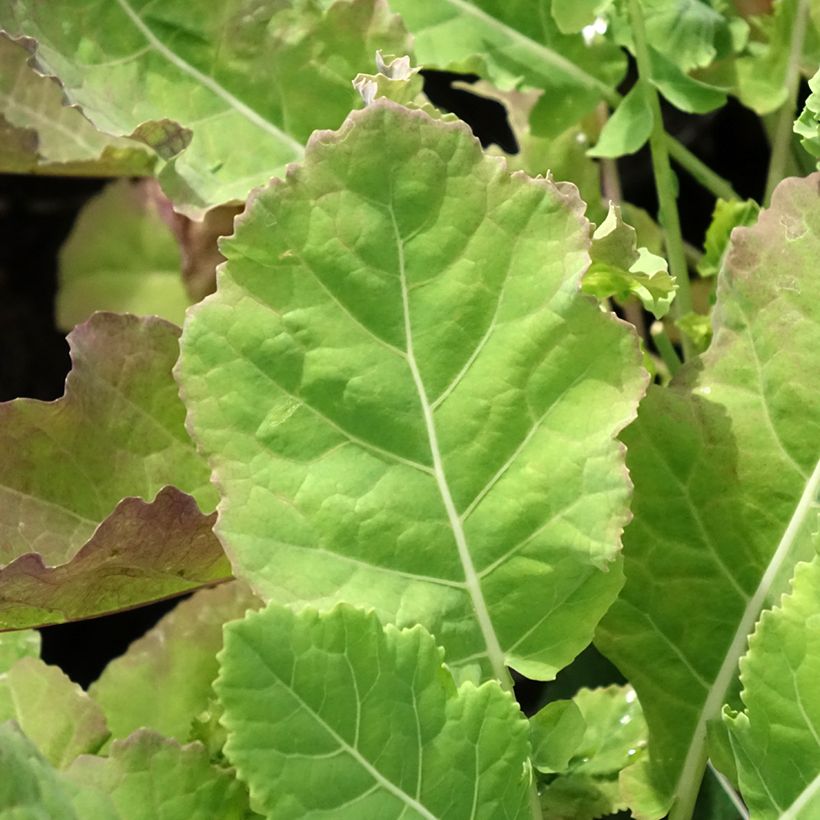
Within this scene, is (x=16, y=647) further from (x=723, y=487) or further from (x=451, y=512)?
(x=723, y=487)

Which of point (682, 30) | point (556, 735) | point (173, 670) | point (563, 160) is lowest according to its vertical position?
point (173, 670)

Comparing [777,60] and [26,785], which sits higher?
[777,60]

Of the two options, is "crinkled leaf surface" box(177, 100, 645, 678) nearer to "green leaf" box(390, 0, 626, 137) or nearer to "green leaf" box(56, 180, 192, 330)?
"green leaf" box(390, 0, 626, 137)

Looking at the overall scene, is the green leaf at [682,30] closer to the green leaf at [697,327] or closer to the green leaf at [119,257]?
the green leaf at [697,327]

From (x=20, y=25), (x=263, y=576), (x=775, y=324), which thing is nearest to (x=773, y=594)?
(x=775, y=324)

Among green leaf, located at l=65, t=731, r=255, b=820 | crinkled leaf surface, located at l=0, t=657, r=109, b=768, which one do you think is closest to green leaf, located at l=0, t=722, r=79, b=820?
green leaf, located at l=65, t=731, r=255, b=820

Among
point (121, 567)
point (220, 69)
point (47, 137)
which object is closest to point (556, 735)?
point (121, 567)

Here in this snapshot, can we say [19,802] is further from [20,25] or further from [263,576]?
[20,25]

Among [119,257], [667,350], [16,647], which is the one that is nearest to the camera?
[16,647]
